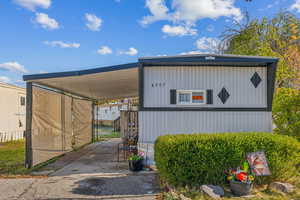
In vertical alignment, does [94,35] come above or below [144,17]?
below

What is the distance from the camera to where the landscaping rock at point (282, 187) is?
4.35 meters

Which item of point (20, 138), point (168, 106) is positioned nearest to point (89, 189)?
point (168, 106)

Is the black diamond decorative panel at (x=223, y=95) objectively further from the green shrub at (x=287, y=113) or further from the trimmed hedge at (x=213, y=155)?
the green shrub at (x=287, y=113)

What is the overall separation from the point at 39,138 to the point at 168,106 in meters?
4.48

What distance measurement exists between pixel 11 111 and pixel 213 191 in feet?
50.8

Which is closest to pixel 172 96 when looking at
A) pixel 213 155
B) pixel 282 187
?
pixel 213 155

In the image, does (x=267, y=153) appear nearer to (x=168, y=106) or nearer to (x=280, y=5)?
(x=168, y=106)

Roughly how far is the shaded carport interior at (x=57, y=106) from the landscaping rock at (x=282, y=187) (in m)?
4.60

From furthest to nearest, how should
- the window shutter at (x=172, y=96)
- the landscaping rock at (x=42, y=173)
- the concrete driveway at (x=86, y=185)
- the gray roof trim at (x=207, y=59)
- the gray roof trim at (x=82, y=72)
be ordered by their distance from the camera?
the window shutter at (x=172, y=96) → the gray roof trim at (x=207, y=59) → the gray roof trim at (x=82, y=72) → the landscaping rock at (x=42, y=173) → the concrete driveway at (x=86, y=185)

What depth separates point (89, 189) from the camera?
15.1 ft

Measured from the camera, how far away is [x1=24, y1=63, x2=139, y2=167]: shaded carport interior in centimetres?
629

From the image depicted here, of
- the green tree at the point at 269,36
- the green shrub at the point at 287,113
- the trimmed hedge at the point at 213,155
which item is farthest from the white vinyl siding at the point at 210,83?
the green tree at the point at 269,36

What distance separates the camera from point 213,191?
4.14 m

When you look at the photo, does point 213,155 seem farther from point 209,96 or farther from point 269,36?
point 269,36
